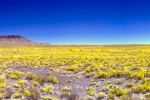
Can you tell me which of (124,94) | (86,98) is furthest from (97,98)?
(124,94)

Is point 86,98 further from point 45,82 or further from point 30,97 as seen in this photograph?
point 45,82

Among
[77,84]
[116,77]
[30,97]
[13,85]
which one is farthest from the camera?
[116,77]

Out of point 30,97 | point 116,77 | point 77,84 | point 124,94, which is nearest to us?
point 30,97

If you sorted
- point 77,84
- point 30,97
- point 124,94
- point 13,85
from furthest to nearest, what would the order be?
point 77,84 < point 13,85 < point 124,94 < point 30,97

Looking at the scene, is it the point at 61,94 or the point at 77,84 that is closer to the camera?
the point at 61,94

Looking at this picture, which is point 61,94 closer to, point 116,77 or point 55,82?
point 55,82

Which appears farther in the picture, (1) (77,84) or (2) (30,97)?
(1) (77,84)

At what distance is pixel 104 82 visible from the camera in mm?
17406

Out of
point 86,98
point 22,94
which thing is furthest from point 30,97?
point 86,98

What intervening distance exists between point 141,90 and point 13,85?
770 cm

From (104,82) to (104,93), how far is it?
3.60 m

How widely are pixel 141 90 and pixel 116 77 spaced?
5362 mm

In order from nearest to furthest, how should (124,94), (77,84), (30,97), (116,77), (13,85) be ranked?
(30,97) < (124,94) < (13,85) < (77,84) < (116,77)

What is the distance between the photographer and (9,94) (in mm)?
12922
